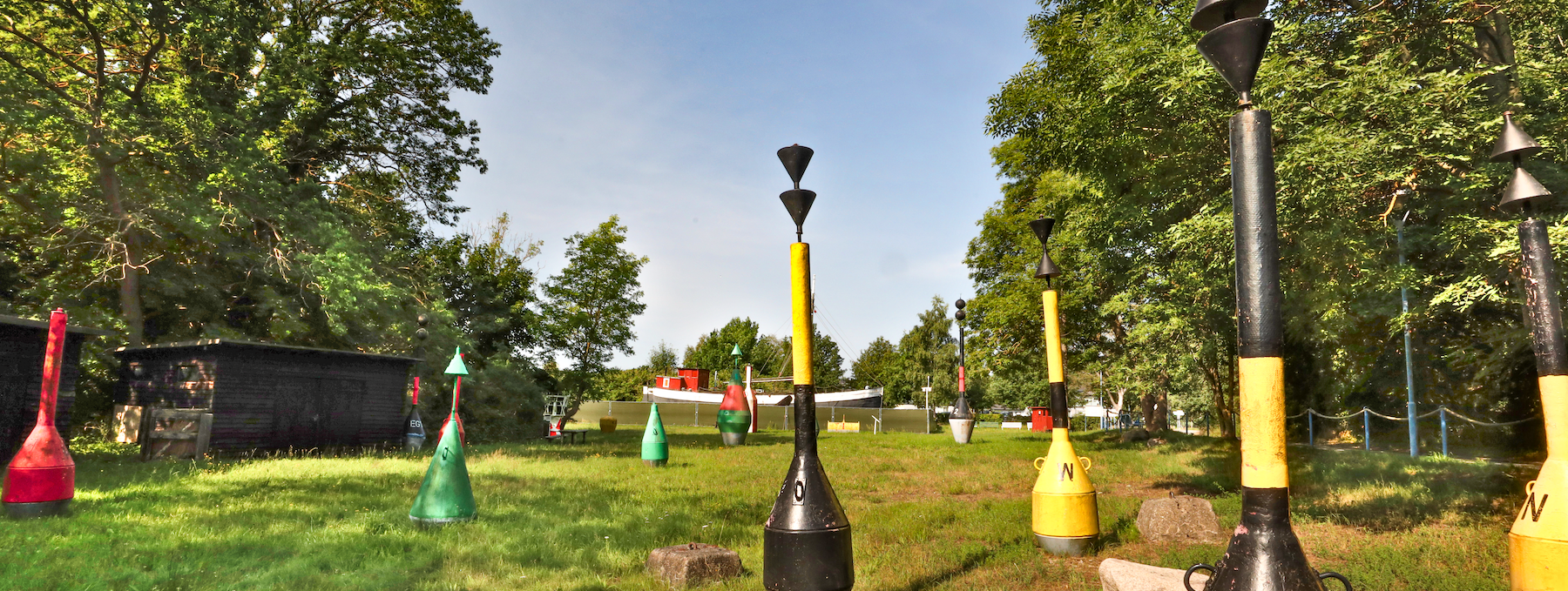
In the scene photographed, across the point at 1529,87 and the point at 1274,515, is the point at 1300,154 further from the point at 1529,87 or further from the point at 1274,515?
the point at 1274,515

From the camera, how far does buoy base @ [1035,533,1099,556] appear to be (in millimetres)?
7496

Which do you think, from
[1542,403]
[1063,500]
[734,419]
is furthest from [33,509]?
[734,419]

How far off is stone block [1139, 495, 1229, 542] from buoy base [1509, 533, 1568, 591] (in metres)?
4.15

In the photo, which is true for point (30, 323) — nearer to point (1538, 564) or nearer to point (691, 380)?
point (1538, 564)

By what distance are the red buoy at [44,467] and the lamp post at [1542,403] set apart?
12.7 meters

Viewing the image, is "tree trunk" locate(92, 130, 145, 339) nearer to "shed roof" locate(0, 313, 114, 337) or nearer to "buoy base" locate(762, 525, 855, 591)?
"shed roof" locate(0, 313, 114, 337)

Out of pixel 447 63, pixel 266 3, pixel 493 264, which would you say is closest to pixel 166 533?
pixel 266 3

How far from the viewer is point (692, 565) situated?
21.6 ft

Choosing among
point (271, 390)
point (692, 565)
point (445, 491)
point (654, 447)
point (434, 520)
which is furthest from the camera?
point (271, 390)

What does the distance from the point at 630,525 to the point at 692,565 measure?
3007 mm

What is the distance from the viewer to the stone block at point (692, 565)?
21.4ft

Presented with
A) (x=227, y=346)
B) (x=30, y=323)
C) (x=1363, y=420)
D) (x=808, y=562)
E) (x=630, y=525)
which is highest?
(x=30, y=323)

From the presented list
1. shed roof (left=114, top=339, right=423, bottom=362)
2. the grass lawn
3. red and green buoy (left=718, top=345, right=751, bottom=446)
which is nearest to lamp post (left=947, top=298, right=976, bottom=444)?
red and green buoy (left=718, top=345, right=751, bottom=446)

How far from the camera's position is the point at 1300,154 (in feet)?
26.7
